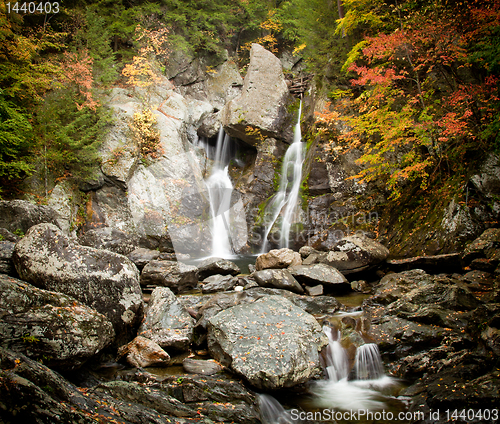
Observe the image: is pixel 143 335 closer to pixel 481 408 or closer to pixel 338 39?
pixel 481 408

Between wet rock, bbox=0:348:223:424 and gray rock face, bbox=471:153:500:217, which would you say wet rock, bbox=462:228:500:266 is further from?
wet rock, bbox=0:348:223:424

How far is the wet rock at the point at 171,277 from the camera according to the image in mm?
7788

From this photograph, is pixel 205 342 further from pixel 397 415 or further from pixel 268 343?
pixel 397 415

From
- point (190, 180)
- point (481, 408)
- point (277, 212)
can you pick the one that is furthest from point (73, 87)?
point (481, 408)

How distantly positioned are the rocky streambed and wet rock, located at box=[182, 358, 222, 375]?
0.08 feet

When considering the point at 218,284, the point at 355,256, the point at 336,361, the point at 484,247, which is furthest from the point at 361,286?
the point at 218,284

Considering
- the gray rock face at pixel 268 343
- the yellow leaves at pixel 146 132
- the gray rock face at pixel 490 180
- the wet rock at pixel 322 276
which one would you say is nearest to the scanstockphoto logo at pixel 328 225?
the wet rock at pixel 322 276

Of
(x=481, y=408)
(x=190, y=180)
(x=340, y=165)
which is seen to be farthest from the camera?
(x=190, y=180)

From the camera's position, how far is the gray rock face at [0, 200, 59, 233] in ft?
24.4

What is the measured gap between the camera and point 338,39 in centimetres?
1342

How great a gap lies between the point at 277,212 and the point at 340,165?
3.70m

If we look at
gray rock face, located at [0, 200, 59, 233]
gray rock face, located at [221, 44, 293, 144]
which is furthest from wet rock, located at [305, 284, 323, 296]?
gray rock face, located at [221, 44, 293, 144]

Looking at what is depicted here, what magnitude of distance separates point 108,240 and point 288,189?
28.4ft

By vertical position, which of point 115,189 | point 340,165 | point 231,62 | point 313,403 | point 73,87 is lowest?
point 313,403
